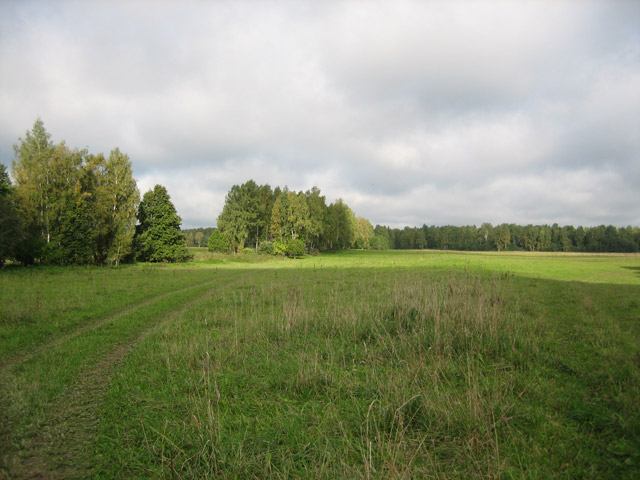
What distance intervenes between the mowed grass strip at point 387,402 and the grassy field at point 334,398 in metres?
0.03

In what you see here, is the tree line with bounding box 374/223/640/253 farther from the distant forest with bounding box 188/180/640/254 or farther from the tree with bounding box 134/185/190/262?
the tree with bounding box 134/185/190/262

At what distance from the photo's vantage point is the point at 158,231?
1919 inches

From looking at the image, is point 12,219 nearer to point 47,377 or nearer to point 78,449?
point 47,377

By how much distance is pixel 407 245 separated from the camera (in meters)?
176

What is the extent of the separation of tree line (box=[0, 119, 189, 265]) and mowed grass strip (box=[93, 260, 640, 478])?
106 ft

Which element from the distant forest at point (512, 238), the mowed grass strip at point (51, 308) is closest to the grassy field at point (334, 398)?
the mowed grass strip at point (51, 308)

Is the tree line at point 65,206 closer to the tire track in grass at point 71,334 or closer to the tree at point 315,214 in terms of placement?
the tire track in grass at point 71,334

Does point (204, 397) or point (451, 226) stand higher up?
point (451, 226)

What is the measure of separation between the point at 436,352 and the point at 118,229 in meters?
46.9

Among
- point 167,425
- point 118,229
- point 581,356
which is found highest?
point 118,229

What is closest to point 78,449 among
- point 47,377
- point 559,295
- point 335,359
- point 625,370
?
point 47,377

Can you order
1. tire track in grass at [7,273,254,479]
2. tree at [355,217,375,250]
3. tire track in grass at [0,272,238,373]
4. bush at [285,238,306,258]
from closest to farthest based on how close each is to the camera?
tire track in grass at [7,273,254,479]
tire track in grass at [0,272,238,373]
bush at [285,238,306,258]
tree at [355,217,375,250]

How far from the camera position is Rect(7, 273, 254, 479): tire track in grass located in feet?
12.7

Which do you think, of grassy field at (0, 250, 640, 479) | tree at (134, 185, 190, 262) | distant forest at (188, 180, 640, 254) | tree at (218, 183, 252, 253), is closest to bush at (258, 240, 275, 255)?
distant forest at (188, 180, 640, 254)
